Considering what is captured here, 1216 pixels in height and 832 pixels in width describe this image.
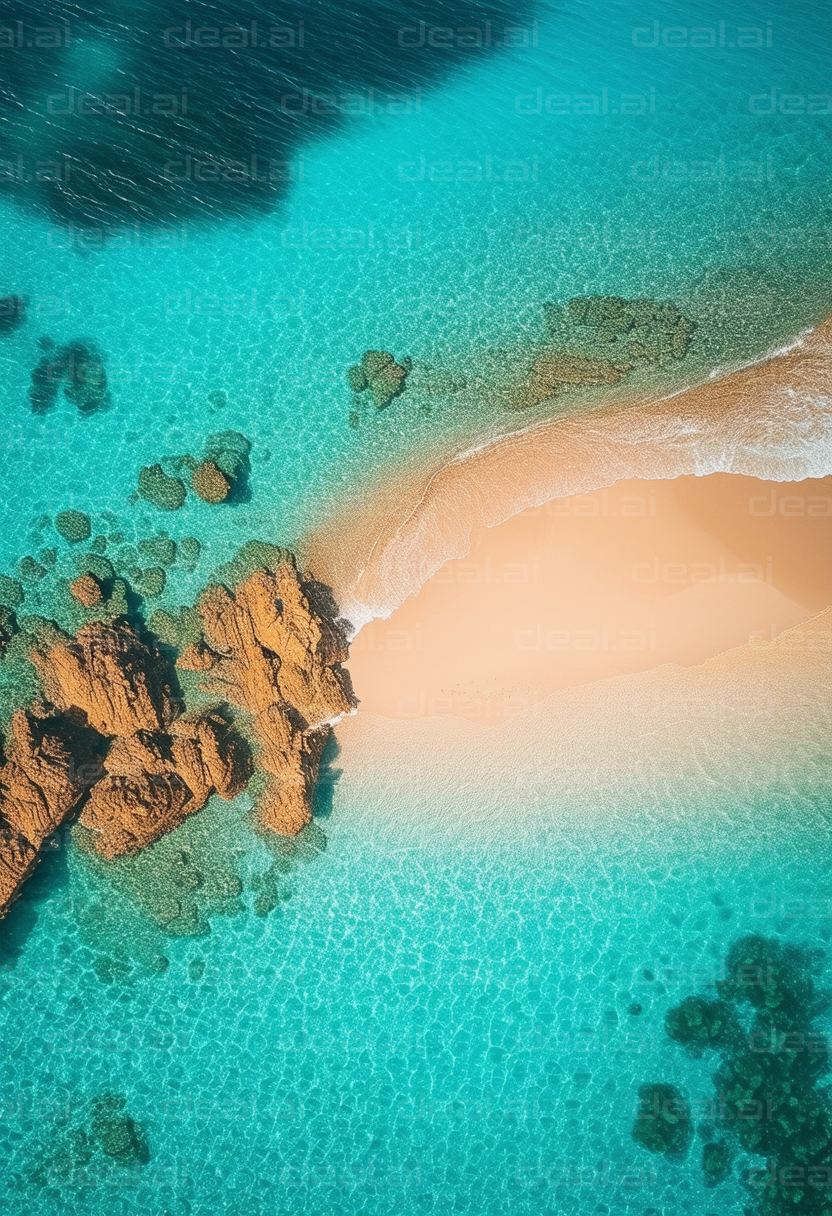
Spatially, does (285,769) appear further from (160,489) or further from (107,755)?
(160,489)

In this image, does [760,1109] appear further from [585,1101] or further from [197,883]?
[197,883]

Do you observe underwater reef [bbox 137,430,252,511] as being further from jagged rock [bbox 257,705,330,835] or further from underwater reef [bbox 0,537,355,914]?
jagged rock [bbox 257,705,330,835]

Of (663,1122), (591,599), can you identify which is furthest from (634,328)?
(663,1122)

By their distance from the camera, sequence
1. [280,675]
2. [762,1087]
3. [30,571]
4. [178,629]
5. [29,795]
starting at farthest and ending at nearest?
1. [178,629]
2. [30,571]
3. [280,675]
4. [762,1087]
5. [29,795]

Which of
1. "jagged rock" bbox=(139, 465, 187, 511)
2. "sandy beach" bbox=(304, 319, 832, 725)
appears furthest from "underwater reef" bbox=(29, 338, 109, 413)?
"sandy beach" bbox=(304, 319, 832, 725)

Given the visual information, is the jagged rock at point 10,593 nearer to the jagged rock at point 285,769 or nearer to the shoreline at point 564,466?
the jagged rock at point 285,769
